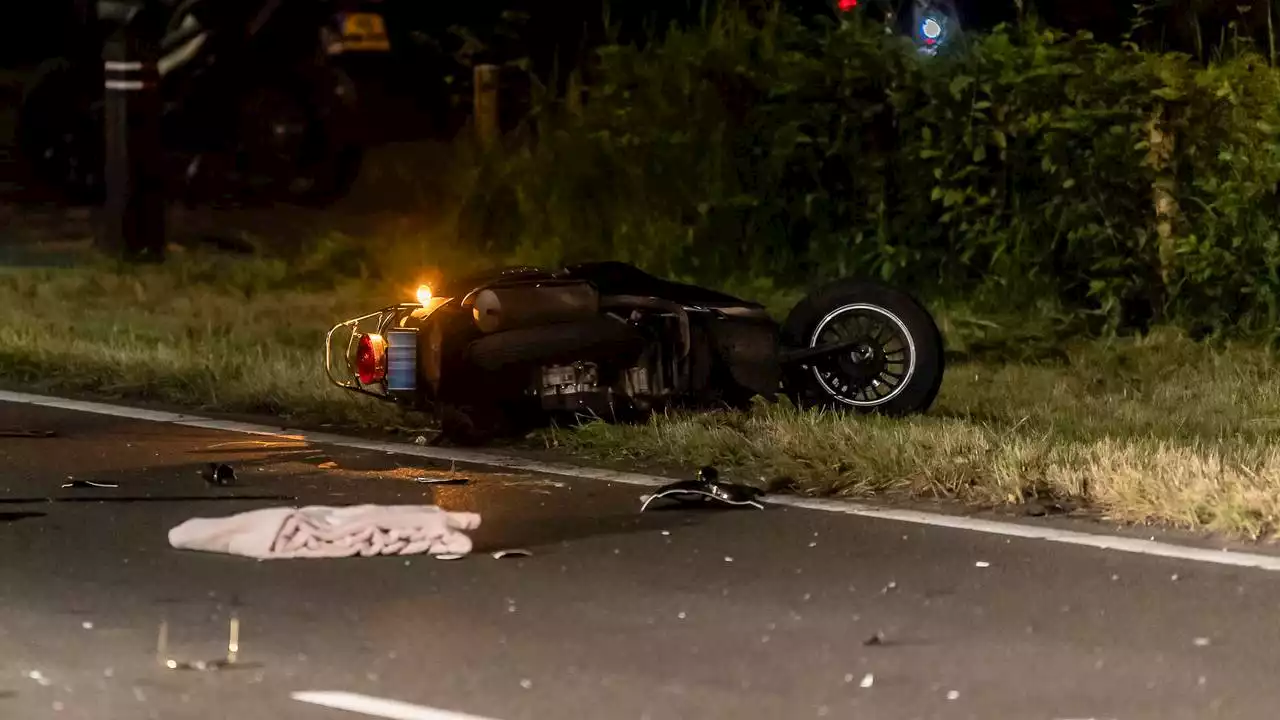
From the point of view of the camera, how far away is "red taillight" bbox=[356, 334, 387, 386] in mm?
9367

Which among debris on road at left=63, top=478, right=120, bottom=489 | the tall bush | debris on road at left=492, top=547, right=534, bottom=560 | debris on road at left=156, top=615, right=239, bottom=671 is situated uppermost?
the tall bush

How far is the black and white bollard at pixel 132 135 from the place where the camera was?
605 inches

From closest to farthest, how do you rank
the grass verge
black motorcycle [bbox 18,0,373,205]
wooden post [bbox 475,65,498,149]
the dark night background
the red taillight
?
the grass verge
the red taillight
the dark night background
wooden post [bbox 475,65,498,149]
black motorcycle [bbox 18,0,373,205]

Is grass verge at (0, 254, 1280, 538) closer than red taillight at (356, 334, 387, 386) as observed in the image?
Yes

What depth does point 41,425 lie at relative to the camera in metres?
10.1

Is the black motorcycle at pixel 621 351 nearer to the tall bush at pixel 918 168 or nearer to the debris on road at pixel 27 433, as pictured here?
the debris on road at pixel 27 433

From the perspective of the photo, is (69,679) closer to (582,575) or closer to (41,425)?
(582,575)

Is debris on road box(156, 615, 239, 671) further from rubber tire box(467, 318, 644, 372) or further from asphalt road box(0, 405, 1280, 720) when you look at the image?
rubber tire box(467, 318, 644, 372)

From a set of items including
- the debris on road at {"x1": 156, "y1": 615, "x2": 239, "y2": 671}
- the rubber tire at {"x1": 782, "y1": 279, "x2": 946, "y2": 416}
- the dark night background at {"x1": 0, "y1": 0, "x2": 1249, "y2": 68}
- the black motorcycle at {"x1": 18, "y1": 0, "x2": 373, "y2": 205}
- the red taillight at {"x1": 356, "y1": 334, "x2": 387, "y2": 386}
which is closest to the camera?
the debris on road at {"x1": 156, "y1": 615, "x2": 239, "y2": 671}

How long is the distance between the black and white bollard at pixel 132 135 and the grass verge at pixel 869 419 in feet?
1.93

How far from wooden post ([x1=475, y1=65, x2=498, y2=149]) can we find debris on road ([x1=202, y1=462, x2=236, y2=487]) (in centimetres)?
798

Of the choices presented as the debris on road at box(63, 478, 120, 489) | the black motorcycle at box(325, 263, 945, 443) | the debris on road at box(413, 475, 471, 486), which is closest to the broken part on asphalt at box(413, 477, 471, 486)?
the debris on road at box(413, 475, 471, 486)

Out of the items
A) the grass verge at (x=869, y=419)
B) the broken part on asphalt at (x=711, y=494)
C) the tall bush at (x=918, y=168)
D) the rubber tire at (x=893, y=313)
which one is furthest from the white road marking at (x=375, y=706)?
the tall bush at (x=918, y=168)

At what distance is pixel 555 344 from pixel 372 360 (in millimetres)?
782
